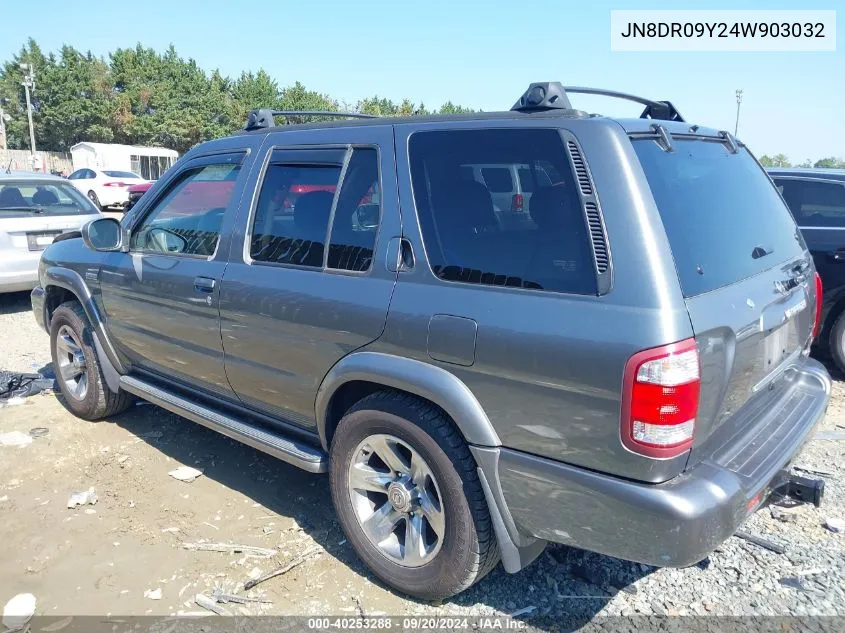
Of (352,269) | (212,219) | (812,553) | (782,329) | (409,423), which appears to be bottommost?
(812,553)

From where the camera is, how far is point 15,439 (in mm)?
4410

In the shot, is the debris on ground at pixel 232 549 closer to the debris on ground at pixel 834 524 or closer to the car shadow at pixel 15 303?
the debris on ground at pixel 834 524

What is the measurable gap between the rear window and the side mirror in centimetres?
326

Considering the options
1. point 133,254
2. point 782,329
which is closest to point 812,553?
point 782,329

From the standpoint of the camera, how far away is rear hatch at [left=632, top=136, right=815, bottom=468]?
2119mm

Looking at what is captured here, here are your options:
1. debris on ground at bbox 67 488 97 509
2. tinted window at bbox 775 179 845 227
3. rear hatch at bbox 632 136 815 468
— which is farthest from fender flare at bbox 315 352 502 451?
tinted window at bbox 775 179 845 227

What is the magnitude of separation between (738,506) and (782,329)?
848 mm

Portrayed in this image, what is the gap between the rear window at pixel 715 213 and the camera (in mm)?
2174

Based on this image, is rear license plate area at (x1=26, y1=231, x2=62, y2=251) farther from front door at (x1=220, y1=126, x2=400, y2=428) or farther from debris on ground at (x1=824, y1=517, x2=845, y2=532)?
debris on ground at (x1=824, y1=517, x2=845, y2=532)

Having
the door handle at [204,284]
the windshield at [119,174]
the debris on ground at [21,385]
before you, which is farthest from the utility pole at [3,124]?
the door handle at [204,284]

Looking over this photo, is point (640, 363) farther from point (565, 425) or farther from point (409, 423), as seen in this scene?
point (409, 423)

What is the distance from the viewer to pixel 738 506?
7.11 feet

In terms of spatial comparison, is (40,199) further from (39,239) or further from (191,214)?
(191,214)

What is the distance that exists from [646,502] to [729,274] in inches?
35.5
